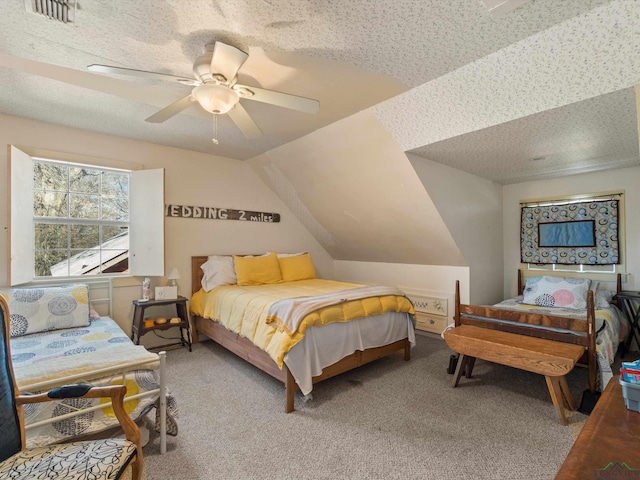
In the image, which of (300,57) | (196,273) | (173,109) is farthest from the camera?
(196,273)

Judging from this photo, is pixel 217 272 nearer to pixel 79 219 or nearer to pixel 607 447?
pixel 79 219

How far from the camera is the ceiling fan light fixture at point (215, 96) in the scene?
1.78 meters

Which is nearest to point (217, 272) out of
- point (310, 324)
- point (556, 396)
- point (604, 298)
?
point (310, 324)

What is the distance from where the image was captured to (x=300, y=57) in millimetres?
1918

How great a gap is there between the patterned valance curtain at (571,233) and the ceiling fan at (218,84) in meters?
3.54

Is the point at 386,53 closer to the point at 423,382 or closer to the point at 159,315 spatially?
the point at 423,382

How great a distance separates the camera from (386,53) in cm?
188

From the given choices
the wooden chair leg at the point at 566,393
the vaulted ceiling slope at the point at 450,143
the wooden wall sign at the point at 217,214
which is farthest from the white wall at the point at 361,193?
the wooden chair leg at the point at 566,393

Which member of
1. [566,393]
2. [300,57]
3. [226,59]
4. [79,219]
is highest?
[300,57]

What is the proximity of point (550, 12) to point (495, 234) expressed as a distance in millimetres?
3167

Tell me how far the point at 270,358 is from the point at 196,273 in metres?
1.86

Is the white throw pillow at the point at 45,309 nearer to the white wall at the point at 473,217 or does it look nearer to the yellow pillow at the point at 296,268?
the yellow pillow at the point at 296,268

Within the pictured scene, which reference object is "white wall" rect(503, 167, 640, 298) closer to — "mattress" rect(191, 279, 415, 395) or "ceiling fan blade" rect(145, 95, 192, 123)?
"mattress" rect(191, 279, 415, 395)

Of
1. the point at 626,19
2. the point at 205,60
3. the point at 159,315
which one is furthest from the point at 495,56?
the point at 159,315
